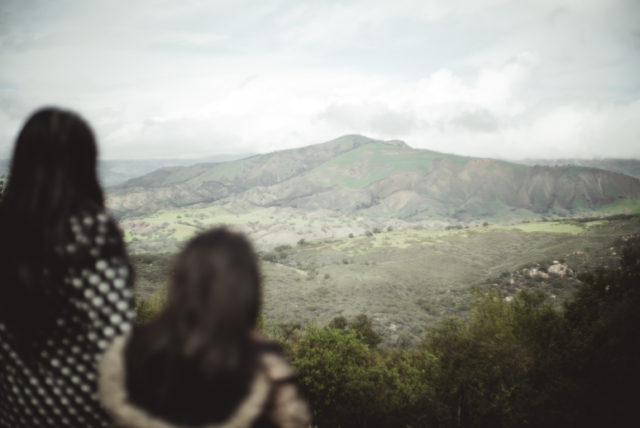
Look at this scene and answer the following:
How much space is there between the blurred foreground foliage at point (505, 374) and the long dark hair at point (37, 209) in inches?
644

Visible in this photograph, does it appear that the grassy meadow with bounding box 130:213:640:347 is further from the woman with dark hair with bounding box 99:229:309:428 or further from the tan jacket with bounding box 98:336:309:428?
the woman with dark hair with bounding box 99:229:309:428

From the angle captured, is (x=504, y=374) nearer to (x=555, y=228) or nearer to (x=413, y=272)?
(x=413, y=272)

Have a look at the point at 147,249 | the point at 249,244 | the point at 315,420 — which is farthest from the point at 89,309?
the point at 147,249

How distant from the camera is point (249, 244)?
1741mm

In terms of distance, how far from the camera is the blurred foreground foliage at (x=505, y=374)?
1270cm

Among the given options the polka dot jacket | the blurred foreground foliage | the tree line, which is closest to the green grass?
the blurred foreground foliage

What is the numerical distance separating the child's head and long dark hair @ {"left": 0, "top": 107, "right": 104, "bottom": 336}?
868mm

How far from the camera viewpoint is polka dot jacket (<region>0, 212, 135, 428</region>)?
1.91 meters

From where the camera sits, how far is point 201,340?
1.56 m

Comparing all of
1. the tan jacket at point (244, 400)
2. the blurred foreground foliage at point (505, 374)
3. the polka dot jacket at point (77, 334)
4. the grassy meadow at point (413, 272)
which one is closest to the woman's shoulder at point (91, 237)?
the polka dot jacket at point (77, 334)

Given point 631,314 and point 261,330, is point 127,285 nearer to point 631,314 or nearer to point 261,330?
point 631,314

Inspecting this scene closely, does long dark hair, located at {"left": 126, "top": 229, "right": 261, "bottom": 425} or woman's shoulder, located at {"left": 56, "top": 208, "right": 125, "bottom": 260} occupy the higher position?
woman's shoulder, located at {"left": 56, "top": 208, "right": 125, "bottom": 260}

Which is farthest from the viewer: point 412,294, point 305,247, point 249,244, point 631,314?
point 305,247

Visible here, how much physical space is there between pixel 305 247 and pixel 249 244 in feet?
390
